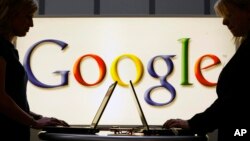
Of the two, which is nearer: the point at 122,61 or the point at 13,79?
the point at 13,79

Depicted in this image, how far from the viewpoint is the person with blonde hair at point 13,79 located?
202 centimetres

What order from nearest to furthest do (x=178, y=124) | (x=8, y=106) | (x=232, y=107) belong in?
(x=8, y=106)
(x=232, y=107)
(x=178, y=124)

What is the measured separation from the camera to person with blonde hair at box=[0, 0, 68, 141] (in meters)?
2.02

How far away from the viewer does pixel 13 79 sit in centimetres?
214

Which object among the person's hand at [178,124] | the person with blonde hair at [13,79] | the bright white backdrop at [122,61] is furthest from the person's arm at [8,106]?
the bright white backdrop at [122,61]

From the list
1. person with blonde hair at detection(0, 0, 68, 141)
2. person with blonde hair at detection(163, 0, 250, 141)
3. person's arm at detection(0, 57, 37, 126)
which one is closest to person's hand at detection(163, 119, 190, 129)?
person with blonde hair at detection(163, 0, 250, 141)

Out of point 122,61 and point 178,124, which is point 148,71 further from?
Answer: point 178,124

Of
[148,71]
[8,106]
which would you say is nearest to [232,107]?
[8,106]

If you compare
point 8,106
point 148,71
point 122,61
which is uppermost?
point 8,106

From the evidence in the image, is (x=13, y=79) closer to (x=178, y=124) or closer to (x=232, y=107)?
(x=178, y=124)

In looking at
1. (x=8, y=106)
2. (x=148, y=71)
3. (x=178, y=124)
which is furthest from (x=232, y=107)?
(x=148, y=71)

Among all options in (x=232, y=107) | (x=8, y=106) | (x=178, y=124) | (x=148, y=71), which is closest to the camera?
(x=8, y=106)

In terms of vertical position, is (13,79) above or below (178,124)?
above

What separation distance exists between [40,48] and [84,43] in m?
0.47
